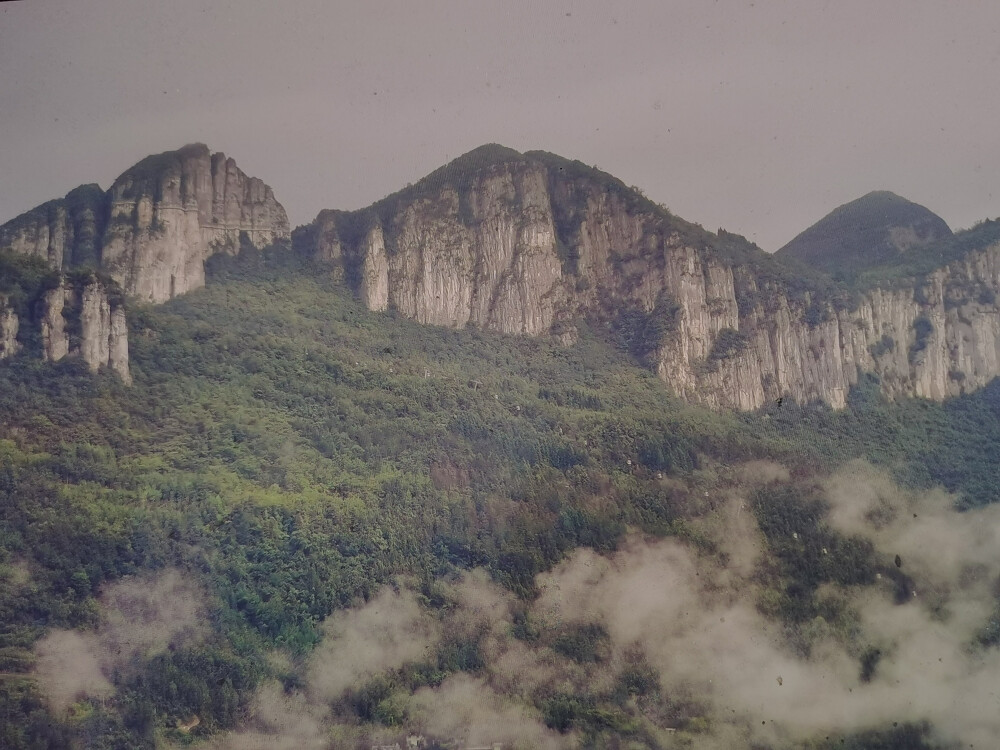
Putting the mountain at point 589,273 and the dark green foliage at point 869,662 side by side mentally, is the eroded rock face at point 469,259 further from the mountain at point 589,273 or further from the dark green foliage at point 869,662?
the dark green foliage at point 869,662

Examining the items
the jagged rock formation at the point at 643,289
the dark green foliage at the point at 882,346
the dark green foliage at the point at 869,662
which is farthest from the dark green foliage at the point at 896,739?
the dark green foliage at the point at 882,346

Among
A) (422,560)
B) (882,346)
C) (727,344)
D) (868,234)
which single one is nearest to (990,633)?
(422,560)

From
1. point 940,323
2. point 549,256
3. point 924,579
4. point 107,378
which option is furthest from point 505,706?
point 940,323

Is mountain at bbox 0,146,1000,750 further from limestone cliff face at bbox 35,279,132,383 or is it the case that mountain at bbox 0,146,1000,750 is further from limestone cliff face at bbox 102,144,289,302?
limestone cliff face at bbox 102,144,289,302

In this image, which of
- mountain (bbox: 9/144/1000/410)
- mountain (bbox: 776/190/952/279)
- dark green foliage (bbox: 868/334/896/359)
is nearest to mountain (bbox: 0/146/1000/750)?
mountain (bbox: 9/144/1000/410)

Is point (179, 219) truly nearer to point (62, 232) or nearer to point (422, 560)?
point (62, 232)

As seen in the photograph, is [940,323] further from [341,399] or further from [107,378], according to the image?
[107,378]

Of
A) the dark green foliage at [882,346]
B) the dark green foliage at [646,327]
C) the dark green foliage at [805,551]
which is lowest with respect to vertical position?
the dark green foliage at [805,551]
